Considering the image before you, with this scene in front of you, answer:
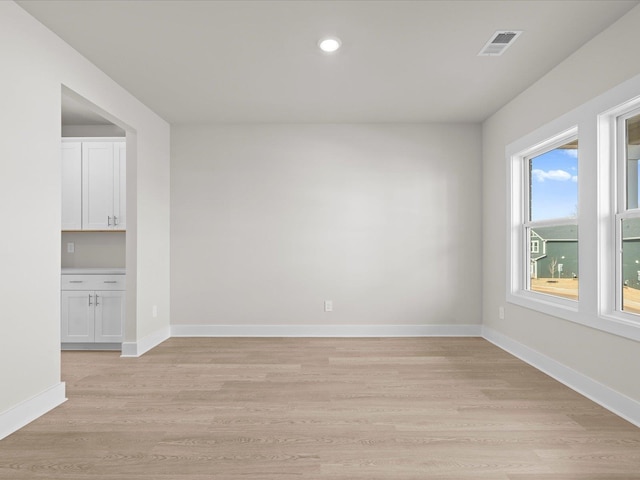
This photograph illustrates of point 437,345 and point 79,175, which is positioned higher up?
point 79,175

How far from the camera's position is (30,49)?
2.64 metres

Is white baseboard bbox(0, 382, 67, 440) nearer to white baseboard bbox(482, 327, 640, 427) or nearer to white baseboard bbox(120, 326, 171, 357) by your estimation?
white baseboard bbox(120, 326, 171, 357)

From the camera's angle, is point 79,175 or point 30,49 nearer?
point 30,49

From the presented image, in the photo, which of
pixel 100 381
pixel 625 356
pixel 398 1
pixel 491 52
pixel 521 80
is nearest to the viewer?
pixel 398 1

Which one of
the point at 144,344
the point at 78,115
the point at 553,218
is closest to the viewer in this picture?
the point at 553,218

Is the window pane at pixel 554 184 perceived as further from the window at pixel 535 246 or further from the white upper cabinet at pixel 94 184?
the white upper cabinet at pixel 94 184

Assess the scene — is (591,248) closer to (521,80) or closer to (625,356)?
(625,356)

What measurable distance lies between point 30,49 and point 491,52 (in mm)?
3287

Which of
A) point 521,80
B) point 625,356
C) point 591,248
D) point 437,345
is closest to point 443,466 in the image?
point 625,356

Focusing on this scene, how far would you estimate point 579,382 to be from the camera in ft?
10.1

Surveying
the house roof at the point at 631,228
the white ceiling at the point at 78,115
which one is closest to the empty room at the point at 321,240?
the house roof at the point at 631,228

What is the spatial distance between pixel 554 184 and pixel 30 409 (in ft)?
14.8

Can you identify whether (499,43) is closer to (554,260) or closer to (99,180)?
(554,260)

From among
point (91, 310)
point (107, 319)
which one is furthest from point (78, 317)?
point (107, 319)
